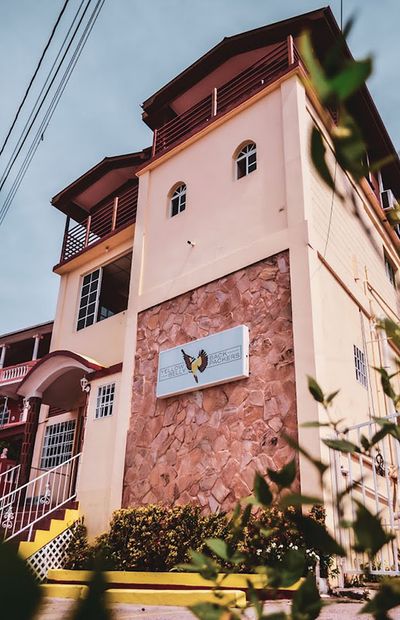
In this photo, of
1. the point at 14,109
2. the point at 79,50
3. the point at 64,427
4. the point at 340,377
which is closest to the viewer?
the point at 79,50

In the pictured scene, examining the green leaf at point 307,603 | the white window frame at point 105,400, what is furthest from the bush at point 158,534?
the green leaf at point 307,603

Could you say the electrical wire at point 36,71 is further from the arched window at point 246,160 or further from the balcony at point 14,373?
the balcony at point 14,373

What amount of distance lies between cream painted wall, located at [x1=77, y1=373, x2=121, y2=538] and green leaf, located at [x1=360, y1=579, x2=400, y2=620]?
→ 363 inches

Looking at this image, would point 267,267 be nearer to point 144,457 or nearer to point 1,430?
point 144,457

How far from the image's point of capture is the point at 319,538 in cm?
77

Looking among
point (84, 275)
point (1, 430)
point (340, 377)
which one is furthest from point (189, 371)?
point (1, 430)

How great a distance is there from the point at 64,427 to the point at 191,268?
17.6 feet

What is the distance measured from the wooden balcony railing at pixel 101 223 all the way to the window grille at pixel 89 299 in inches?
31.9

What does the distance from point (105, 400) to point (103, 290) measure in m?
4.53

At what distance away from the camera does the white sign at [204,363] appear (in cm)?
832

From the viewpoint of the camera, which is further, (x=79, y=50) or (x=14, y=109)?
(x=14, y=109)

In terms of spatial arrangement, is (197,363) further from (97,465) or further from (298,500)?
(298,500)

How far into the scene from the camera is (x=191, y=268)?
1002cm

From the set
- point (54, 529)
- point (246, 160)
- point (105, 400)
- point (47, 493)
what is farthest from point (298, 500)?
point (47, 493)
